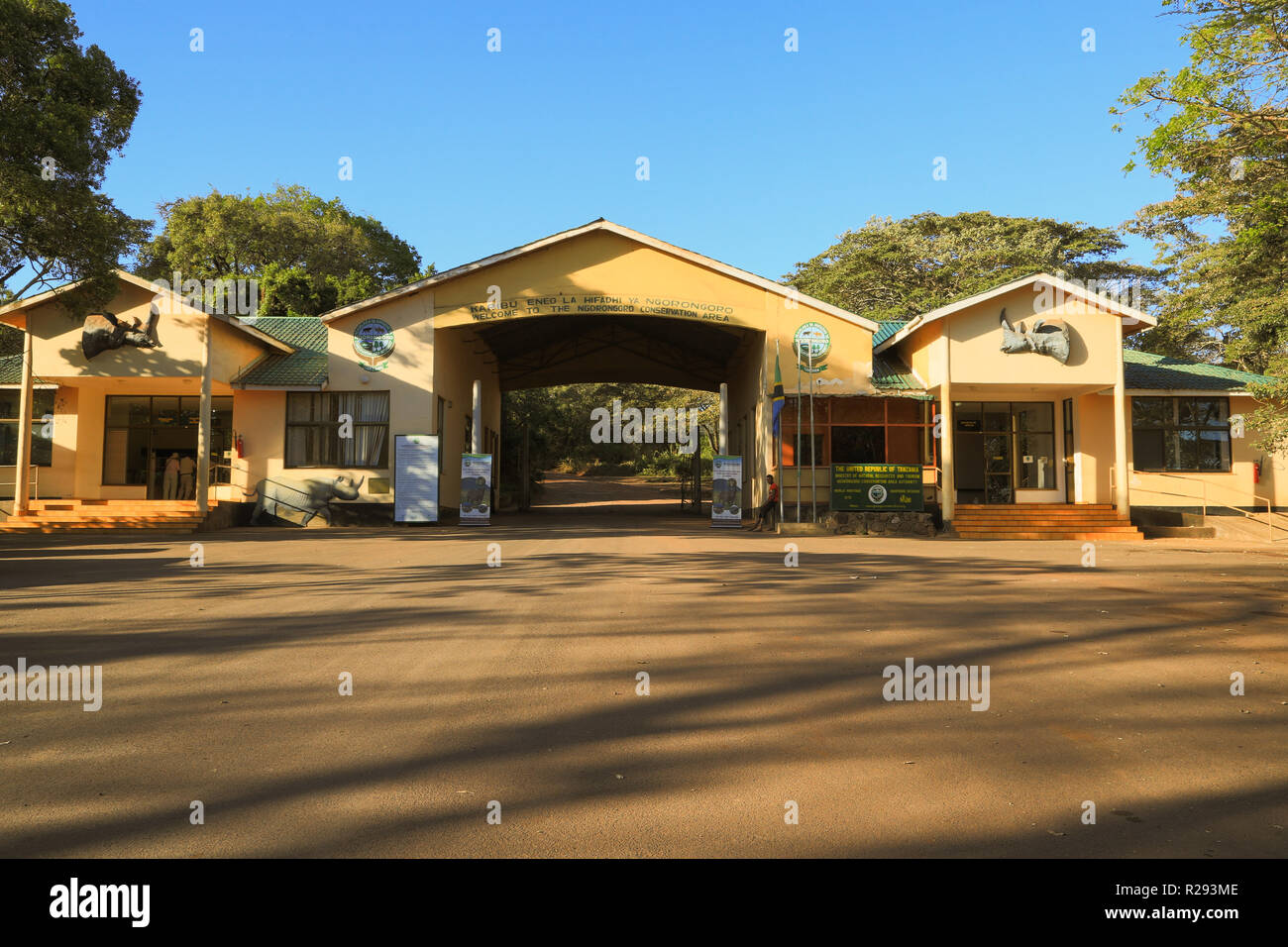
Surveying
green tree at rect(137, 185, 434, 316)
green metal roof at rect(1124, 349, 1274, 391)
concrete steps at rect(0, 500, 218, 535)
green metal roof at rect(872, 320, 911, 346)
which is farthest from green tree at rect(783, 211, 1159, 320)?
concrete steps at rect(0, 500, 218, 535)

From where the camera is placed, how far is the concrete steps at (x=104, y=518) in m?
19.3

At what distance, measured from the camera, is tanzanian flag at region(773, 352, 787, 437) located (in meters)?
22.2

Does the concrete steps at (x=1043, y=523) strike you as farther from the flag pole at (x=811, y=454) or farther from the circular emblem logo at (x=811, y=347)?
the circular emblem logo at (x=811, y=347)

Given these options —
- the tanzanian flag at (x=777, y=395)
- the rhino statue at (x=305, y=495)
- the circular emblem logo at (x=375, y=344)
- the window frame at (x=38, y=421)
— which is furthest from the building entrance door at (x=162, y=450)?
A: the tanzanian flag at (x=777, y=395)

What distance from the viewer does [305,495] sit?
885 inches

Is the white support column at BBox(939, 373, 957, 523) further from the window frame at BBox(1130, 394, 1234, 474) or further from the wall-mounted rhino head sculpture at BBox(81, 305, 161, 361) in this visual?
the wall-mounted rhino head sculpture at BBox(81, 305, 161, 361)

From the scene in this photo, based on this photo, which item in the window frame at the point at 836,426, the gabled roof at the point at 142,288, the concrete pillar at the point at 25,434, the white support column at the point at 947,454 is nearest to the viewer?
the gabled roof at the point at 142,288

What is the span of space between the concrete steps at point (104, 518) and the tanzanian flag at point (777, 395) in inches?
554

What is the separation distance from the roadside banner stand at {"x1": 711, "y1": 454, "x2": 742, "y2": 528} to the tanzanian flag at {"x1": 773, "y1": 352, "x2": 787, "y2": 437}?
1757mm

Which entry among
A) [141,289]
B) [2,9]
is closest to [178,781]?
[2,9]

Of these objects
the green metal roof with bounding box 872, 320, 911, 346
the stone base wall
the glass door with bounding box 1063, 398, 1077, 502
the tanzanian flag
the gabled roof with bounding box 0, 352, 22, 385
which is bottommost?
the stone base wall

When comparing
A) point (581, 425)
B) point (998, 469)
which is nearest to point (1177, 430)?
point (998, 469)

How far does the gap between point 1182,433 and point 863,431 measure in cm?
902
